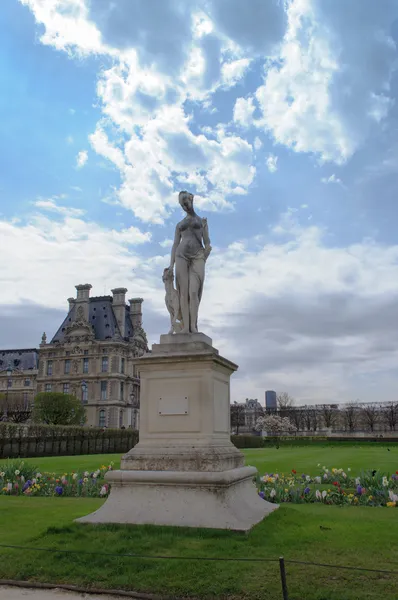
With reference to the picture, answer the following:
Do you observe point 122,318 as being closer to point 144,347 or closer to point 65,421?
point 144,347

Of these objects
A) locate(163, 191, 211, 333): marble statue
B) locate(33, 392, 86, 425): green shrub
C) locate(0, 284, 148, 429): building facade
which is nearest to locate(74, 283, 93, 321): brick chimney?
locate(0, 284, 148, 429): building facade

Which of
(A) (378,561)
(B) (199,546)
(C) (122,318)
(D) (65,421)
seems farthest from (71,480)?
(C) (122,318)

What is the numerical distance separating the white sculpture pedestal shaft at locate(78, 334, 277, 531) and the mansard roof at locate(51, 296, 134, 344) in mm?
81232

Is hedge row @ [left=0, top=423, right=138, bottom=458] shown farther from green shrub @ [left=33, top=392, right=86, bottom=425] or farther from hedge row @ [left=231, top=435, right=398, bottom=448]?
green shrub @ [left=33, top=392, right=86, bottom=425]

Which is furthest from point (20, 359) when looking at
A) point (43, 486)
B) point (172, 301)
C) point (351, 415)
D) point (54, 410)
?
point (172, 301)

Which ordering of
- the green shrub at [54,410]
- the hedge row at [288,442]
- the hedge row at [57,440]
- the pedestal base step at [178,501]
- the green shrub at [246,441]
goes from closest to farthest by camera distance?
the pedestal base step at [178,501] → the hedge row at [57,440] → the green shrub at [246,441] → the hedge row at [288,442] → the green shrub at [54,410]

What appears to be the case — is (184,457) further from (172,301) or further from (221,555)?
(172,301)

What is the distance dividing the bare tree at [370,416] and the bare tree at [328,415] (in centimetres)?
544

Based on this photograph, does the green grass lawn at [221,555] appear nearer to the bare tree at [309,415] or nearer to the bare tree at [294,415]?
the bare tree at [309,415]

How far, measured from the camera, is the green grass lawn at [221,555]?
4.77 metres

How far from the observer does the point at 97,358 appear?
87.6 m

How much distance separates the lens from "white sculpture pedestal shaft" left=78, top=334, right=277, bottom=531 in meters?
7.20

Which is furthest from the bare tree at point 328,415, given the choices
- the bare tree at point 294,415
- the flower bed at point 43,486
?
the flower bed at point 43,486

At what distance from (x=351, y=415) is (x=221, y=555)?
9423cm
